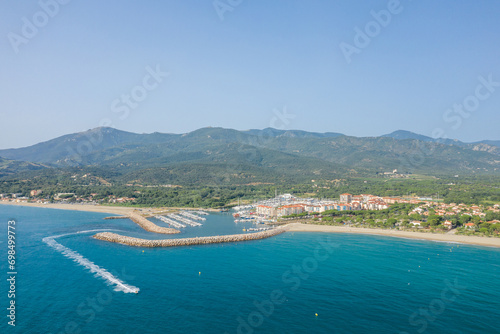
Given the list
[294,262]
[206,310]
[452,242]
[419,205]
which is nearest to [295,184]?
[419,205]

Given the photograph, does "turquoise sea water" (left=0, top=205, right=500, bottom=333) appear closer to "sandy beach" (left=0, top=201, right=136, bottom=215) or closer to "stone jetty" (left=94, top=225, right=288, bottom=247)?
"stone jetty" (left=94, top=225, right=288, bottom=247)

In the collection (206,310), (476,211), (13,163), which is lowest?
(206,310)

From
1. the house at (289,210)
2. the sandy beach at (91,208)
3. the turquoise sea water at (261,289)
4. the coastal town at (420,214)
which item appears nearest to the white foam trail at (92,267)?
the turquoise sea water at (261,289)

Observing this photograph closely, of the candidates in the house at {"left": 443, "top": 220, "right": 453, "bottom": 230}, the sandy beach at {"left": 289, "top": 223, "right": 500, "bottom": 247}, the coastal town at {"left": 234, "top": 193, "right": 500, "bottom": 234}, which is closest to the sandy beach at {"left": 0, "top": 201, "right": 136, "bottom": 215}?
the coastal town at {"left": 234, "top": 193, "right": 500, "bottom": 234}

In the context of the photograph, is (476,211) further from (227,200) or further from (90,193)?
(90,193)

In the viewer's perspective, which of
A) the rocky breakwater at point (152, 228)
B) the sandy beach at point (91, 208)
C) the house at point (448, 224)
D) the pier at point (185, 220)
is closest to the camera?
the rocky breakwater at point (152, 228)

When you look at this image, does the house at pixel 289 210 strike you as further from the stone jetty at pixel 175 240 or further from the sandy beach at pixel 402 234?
the stone jetty at pixel 175 240
